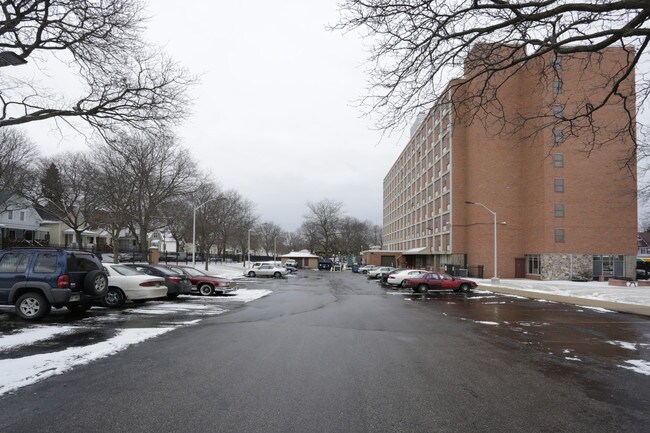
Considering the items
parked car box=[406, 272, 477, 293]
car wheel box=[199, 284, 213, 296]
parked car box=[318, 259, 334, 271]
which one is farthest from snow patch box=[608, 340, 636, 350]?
parked car box=[318, 259, 334, 271]

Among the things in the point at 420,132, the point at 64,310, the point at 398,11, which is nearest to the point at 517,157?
the point at 420,132

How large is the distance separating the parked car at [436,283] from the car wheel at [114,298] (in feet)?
59.1

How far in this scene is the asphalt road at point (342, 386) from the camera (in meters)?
4.46

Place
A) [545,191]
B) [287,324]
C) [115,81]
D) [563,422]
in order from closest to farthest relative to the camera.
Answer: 1. [563,422]
2. [287,324]
3. [115,81]
4. [545,191]

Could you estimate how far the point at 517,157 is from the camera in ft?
163

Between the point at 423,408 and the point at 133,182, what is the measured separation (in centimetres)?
3258

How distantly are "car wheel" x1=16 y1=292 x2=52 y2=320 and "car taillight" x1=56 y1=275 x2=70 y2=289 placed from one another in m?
0.53

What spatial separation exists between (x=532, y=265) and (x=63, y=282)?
46960 millimetres

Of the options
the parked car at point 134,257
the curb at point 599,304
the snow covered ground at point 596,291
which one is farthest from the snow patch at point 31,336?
the parked car at point 134,257

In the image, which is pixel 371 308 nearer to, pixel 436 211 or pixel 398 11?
pixel 398 11

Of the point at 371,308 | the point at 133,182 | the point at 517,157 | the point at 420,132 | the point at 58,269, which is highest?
the point at 420,132

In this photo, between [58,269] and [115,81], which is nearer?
[58,269]

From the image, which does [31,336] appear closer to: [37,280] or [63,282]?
[63,282]

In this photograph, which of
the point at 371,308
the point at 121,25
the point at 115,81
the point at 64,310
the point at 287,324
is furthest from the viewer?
the point at 371,308
